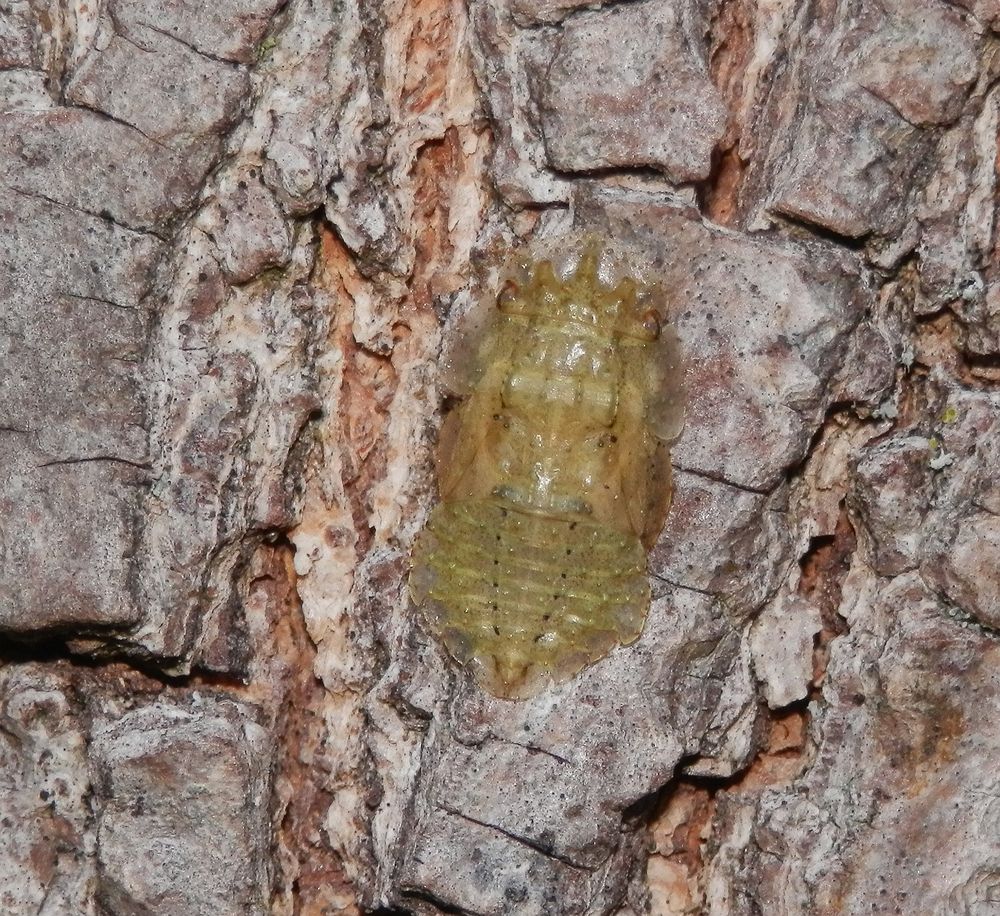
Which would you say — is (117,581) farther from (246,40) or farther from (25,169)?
(246,40)

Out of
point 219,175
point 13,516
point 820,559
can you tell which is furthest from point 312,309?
point 820,559

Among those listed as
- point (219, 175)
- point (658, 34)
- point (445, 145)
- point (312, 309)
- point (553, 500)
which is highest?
point (658, 34)

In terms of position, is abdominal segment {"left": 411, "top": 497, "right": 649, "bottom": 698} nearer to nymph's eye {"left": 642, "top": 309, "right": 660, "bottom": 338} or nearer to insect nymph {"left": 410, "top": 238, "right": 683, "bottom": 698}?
insect nymph {"left": 410, "top": 238, "right": 683, "bottom": 698}

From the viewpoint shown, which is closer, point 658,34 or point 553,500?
point 658,34

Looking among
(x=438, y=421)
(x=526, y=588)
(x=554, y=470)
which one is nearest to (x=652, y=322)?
(x=554, y=470)

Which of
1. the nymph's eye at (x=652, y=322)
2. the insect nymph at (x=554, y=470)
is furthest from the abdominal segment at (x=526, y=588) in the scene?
the nymph's eye at (x=652, y=322)

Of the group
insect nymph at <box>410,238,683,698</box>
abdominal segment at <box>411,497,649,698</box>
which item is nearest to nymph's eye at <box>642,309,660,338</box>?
insect nymph at <box>410,238,683,698</box>
